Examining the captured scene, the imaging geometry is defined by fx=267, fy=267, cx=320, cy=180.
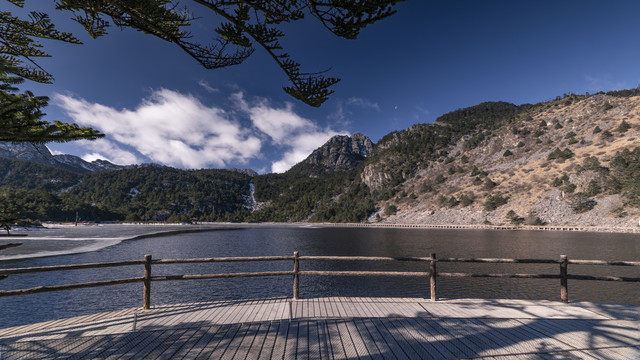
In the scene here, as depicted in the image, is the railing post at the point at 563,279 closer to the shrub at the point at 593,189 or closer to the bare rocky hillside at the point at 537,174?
the bare rocky hillside at the point at 537,174

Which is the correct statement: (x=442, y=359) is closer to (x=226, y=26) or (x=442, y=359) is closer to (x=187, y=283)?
(x=226, y=26)

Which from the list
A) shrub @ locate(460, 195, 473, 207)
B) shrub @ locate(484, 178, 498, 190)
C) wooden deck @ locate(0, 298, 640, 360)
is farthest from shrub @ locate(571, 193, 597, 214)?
wooden deck @ locate(0, 298, 640, 360)

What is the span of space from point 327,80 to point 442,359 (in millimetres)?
5413

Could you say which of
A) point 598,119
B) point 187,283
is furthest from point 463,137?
point 187,283

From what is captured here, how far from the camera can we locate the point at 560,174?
72.6 metres

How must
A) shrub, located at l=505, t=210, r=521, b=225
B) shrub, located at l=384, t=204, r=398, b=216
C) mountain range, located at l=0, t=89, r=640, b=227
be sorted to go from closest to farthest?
mountain range, located at l=0, t=89, r=640, b=227 < shrub, located at l=505, t=210, r=521, b=225 < shrub, located at l=384, t=204, r=398, b=216

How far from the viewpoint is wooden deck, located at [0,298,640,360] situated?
189 inches

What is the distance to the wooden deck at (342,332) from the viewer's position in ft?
15.8

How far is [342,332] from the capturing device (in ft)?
18.2

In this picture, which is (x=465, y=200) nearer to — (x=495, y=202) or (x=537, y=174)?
(x=495, y=202)

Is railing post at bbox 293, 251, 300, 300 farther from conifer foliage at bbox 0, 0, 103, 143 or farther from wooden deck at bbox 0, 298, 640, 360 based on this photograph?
conifer foliage at bbox 0, 0, 103, 143

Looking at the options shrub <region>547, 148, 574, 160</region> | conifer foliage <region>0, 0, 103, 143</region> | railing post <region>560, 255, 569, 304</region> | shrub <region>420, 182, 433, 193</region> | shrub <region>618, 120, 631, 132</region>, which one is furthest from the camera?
shrub <region>420, 182, 433, 193</region>

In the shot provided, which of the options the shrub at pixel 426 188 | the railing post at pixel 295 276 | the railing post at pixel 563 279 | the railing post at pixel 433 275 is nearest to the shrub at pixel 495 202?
the shrub at pixel 426 188

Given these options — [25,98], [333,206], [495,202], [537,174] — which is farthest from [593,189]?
[333,206]
